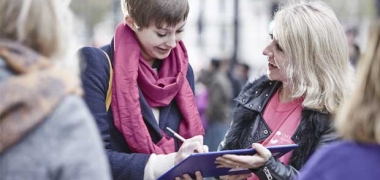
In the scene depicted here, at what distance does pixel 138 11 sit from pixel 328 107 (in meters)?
0.96

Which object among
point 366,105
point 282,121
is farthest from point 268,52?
point 366,105

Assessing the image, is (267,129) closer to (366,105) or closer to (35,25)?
(366,105)

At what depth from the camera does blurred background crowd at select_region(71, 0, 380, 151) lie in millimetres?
10930

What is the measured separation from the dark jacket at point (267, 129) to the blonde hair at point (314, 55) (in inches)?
4.2

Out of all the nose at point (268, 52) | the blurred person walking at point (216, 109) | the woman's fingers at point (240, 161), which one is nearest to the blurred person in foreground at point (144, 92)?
the woman's fingers at point (240, 161)

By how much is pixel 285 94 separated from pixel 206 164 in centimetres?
70

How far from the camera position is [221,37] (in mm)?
51969

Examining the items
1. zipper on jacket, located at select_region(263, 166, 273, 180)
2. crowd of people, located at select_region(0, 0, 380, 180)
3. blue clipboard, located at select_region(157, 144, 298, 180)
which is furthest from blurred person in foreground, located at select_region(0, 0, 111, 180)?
zipper on jacket, located at select_region(263, 166, 273, 180)

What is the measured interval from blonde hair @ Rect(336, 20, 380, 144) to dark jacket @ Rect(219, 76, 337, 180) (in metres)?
1.23

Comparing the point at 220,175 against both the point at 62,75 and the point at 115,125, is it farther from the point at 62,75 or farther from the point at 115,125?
the point at 62,75

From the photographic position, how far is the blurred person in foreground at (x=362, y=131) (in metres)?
2.26

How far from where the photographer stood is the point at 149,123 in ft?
12.4

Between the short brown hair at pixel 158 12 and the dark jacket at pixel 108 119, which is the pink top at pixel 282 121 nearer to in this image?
the dark jacket at pixel 108 119

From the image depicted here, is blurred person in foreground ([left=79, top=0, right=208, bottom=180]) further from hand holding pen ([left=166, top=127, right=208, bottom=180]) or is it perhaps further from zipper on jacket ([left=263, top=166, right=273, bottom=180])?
zipper on jacket ([left=263, top=166, right=273, bottom=180])
